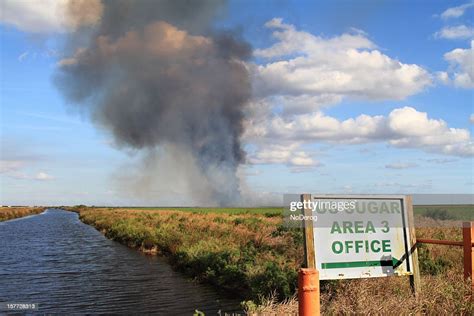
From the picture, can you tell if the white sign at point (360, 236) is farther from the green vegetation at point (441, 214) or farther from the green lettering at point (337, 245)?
Answer: the green vegetation at point (441, 214)

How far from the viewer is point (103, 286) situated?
16.1 meters

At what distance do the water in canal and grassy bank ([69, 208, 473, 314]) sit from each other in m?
0.85

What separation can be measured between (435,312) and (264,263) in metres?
7.10

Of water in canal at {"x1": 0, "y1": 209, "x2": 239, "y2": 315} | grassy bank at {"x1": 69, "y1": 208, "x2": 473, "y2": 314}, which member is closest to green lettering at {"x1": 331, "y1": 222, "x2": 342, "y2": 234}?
grassy bank at {"x1": 69, "y1": 208, "x2": 473, "y2": 314}

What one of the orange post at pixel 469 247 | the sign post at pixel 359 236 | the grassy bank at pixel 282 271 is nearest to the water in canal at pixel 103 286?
the grassy bank at pixel 282 271

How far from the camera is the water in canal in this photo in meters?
12.9

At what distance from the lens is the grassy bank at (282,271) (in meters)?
7.16

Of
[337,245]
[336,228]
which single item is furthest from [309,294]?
[336,228]

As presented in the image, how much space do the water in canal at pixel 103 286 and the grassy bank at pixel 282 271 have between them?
851 millimetres

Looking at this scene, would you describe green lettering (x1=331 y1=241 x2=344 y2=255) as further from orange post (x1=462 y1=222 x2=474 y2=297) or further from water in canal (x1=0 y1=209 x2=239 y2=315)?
water in canal (x1=0 y1=209 x2=239 y2=315)

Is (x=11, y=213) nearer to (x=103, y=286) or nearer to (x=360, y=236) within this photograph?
(x=103, y=286)

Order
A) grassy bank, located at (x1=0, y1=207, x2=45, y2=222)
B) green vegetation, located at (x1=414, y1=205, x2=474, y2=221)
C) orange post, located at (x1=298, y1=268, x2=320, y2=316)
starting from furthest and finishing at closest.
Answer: grassy bank, located at (x1=0, y1=207, x2=45, y2=222) < green vegetation, located at (x1=414, y1=205, x2=474, y2=221) < orange post, located at (x1=298, y1=268, x2=320, y2=316)

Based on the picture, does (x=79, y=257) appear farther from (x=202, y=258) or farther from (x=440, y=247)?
(x=440, y=247)

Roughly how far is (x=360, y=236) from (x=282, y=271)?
484 centimetres
